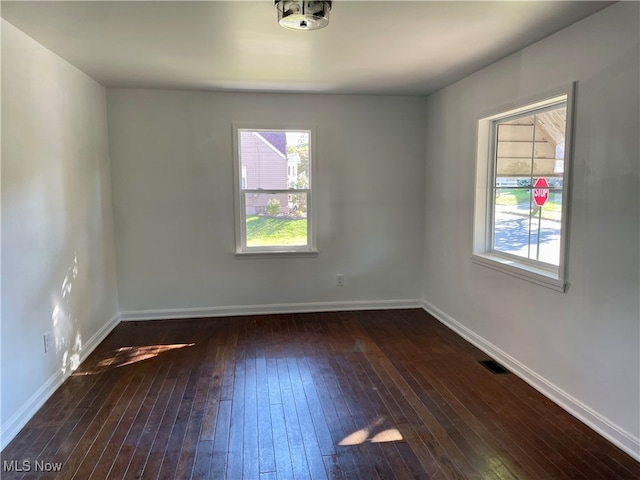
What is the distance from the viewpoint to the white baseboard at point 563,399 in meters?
2.23

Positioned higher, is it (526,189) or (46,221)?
(526,189)

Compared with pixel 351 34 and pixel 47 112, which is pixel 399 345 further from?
pixel 47 112

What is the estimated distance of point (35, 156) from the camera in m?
2.71

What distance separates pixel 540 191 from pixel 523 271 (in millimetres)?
596

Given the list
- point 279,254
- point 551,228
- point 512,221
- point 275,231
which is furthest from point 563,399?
point 275,231

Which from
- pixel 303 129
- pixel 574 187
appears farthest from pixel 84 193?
pixel 574 187

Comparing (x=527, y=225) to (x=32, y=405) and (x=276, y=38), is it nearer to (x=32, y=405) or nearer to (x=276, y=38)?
(x=276, y=38)

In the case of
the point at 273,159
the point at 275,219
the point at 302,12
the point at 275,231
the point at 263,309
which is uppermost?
the point at 302,12

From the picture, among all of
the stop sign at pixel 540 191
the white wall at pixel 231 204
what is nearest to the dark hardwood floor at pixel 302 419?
the white wall at pixel 231 204

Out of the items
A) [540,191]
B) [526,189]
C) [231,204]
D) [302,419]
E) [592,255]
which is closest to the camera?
[592,255]

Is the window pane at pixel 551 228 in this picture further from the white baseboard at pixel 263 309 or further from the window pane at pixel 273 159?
the window pane at pixel 273 159

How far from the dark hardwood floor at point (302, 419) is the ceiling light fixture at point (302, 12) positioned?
7.54 feet

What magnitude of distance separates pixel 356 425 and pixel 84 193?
2.89 m
